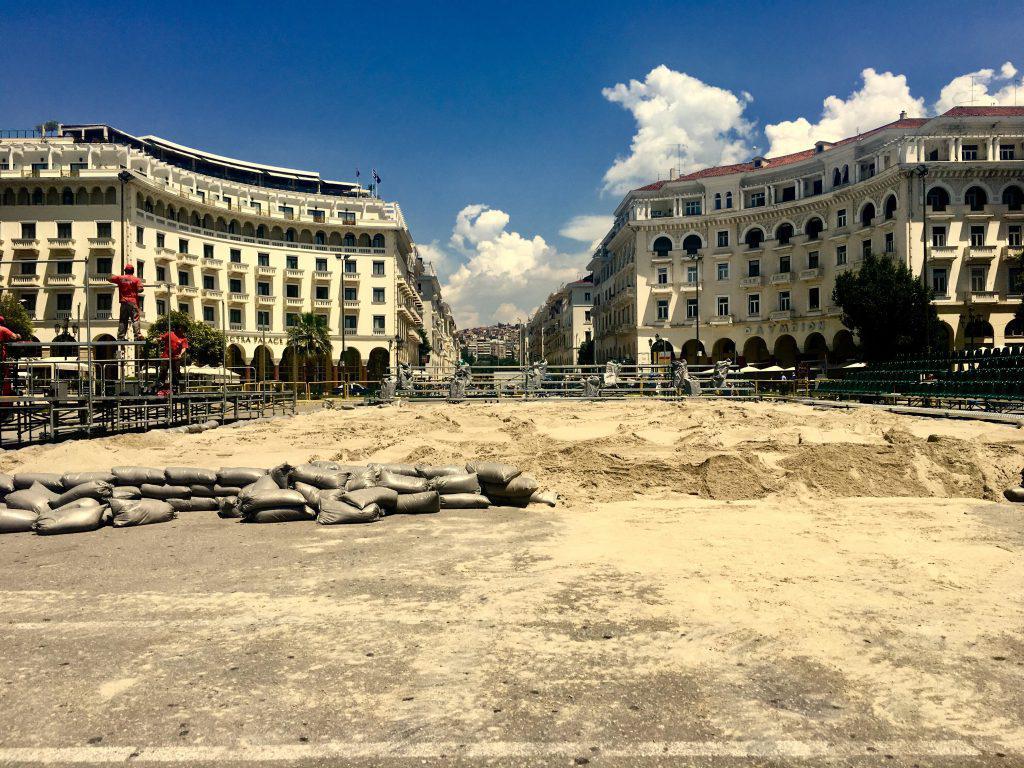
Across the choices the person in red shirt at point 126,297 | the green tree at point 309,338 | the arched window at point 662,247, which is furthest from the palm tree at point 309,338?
the person in red shirt at point 126,297

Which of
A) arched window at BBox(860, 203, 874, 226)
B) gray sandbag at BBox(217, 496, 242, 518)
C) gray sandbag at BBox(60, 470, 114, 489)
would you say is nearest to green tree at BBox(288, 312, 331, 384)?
arched window at BBox(860, 203, 874, 226)

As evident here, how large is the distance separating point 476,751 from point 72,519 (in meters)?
7.20

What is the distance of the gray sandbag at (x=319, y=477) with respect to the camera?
9.49 metres

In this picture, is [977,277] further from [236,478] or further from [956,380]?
[236,478]

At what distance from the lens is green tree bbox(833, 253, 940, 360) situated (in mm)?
42031

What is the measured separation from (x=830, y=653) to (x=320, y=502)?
6426mm

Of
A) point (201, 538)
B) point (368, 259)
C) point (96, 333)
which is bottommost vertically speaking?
point (201, 538)

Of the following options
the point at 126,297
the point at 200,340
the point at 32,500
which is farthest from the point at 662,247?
the point at 32,500

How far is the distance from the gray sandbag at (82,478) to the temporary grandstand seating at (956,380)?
79.4ft

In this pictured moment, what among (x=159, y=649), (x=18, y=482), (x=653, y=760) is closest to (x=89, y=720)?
(x=159, y=649)

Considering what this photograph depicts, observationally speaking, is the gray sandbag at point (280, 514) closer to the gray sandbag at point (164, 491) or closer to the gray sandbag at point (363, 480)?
the gray sandbag at point (363, 480)

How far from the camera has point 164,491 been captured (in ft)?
30.8

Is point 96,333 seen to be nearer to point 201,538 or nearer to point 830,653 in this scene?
point 201,538

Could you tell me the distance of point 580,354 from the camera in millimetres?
95250
